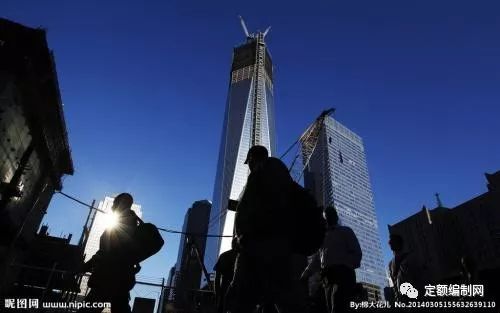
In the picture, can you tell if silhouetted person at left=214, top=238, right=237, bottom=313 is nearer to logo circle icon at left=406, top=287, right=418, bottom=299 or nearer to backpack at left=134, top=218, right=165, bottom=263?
backpack at left=134, top=218, right=165, bottom=263

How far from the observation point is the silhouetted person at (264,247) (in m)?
2.19

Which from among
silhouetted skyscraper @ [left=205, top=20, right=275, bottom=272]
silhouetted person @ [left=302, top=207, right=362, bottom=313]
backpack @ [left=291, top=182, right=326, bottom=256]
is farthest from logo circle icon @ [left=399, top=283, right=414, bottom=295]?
silhouetted skyscraper @ [left=205, top=20, right=275, bottom=272]

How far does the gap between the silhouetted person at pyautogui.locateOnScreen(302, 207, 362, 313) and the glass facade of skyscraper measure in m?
146

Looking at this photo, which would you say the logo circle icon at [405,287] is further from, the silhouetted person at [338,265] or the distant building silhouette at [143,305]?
the distant building silhouette at [143,305]

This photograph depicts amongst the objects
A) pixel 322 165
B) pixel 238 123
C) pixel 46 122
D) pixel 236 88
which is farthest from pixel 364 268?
pixel 46 122

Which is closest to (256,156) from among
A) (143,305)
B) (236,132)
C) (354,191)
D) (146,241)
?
(146,241)

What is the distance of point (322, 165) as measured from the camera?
146500 millimetres

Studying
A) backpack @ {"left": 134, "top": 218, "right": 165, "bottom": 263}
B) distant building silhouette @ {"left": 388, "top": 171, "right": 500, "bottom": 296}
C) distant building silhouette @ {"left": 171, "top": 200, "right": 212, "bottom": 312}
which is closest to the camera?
backpack @ {"left": 134, "top": 218, "right": 165, "bottom": 263}

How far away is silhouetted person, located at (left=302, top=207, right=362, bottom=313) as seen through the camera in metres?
4.07

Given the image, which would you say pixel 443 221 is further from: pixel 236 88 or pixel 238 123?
pixel 236 88

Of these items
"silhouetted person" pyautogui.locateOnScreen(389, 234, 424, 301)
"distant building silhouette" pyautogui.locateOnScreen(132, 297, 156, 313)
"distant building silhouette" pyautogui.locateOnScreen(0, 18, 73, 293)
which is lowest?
"distant building silhouette" pyautogui.locateOnScreen(132, 297, 156, 313)

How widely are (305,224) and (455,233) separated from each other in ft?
210

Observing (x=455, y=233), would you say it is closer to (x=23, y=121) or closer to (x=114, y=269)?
(x=23, y=121)

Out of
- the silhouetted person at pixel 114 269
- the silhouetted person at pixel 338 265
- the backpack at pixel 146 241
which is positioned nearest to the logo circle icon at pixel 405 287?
the silhouetted person at pixel 338 265
